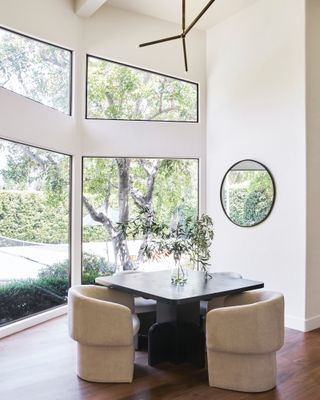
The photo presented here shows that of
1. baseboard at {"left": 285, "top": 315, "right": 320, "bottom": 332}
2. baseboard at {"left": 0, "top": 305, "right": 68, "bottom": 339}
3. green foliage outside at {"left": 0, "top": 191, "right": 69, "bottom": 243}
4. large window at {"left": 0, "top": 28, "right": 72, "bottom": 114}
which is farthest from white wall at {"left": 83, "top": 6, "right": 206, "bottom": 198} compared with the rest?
baseboard at {"left": 285, "top": 315, "right": 320, "bottom": 332}

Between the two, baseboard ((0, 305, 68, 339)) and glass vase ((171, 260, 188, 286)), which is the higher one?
glass vase ((171, 260, 188, 286))

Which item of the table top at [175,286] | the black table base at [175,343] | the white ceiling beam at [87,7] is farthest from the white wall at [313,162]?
the white ceiling beam at [87,7]

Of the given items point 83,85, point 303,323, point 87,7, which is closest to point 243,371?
point 303,323

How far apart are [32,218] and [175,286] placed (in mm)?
2245

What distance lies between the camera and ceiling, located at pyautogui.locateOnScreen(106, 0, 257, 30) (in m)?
5.58

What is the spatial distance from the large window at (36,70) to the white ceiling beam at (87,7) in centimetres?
57

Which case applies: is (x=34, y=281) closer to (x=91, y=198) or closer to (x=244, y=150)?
(x=91, y=198)

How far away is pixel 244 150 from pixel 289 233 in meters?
1.35

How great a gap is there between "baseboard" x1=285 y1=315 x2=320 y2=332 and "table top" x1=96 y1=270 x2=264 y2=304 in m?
1.27

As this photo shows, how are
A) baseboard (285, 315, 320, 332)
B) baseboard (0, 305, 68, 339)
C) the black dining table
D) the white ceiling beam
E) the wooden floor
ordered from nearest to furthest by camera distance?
the wooden floor, the black dining table, baseboard (0, 305, 68, 339), baseboard (285, 315, 320, 332), the white ceiling beam

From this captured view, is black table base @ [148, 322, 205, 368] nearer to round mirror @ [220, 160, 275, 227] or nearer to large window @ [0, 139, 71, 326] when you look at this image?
large window @ [0, 139, 71, 326]

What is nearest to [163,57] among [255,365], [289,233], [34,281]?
[289,233]

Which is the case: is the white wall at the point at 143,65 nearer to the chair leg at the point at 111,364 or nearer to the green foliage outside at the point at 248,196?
the green foliage outside at the point at 248,196

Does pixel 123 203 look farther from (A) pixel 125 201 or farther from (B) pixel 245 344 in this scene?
(B) pixel 245 344
